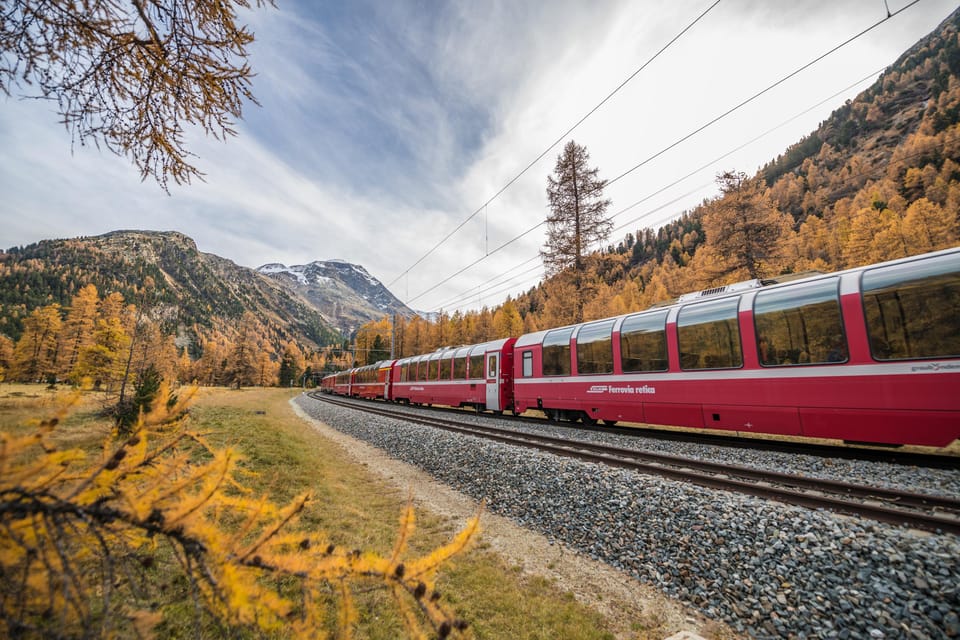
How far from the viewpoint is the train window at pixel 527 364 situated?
15.5 m

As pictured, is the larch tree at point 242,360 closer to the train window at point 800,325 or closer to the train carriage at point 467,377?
the train carriage at point 467,377

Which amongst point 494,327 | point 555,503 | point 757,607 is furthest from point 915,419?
point 494,327

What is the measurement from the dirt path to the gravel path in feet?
0.49

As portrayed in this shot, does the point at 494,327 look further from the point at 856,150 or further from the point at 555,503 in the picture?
the point at 856,150

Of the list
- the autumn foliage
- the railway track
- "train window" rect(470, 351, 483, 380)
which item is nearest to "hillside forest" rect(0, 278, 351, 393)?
the autumn foliage

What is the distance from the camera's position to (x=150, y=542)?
1.45 metres

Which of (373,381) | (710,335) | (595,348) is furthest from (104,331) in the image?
(710,335)

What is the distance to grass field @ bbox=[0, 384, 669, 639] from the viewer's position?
2.55 meters

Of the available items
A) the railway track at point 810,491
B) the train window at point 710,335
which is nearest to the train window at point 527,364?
the train window at point 710,335

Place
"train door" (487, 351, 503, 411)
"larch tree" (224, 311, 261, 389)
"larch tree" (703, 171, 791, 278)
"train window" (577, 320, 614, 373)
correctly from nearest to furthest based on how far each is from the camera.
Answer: "train window" (577, 320, 614, 373) → "train door" (487, 351, 503, 411) → "larch tree" (703, 171, 791, 278) → "larch tree" (224, 311, 261, 389)

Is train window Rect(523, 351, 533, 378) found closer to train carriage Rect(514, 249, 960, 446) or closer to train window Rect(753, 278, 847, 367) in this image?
train carriage Rect(514, 249, 960, 446)

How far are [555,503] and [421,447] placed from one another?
18.2 feet

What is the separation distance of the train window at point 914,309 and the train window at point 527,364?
9.97 meters

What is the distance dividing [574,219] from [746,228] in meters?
10.0
